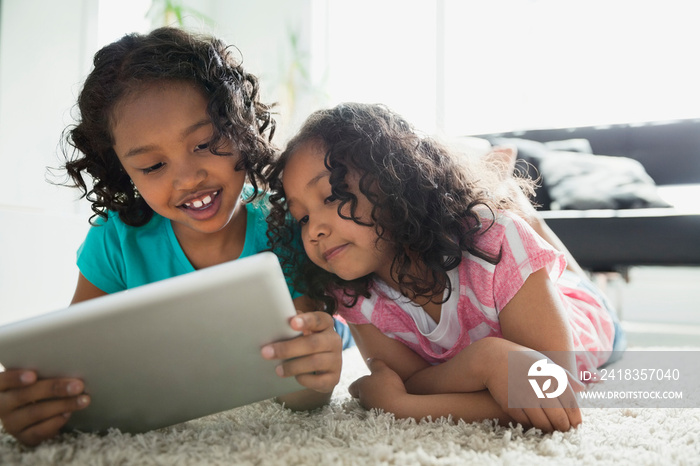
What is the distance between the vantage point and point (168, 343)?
59 cm

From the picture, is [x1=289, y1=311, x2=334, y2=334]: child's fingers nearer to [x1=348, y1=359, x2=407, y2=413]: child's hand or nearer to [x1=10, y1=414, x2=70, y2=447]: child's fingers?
[x1=348, y1=359, x2=407, y2=413]: child's hand

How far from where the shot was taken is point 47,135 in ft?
6.51

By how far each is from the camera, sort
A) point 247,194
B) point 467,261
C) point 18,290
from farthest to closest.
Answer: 1. point 18,290
2. point 247,194
3. point 467,261

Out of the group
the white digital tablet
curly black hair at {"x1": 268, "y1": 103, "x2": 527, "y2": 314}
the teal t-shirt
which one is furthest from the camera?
the teal t-shirt

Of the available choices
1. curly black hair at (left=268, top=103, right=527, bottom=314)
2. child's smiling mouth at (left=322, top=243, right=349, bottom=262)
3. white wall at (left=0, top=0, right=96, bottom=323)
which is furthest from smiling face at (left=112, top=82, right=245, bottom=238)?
white wall at (left=0, top=0, right=96, bottom=323)

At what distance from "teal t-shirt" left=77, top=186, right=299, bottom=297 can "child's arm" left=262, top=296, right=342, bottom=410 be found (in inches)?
17.4

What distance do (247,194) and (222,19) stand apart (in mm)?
3121

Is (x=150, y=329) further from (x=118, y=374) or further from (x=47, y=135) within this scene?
(x=47, y=135)

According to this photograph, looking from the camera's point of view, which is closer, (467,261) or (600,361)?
(467,261)

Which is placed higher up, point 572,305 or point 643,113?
point 643,113

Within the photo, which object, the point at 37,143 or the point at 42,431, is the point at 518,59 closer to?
the point at 37,143

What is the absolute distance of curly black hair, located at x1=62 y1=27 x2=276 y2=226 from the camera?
0.94m

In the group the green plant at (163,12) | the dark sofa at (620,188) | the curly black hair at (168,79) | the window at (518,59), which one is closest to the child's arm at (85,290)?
the curly black hair at (168,79)

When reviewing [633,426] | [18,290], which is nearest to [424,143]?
[633,426]
